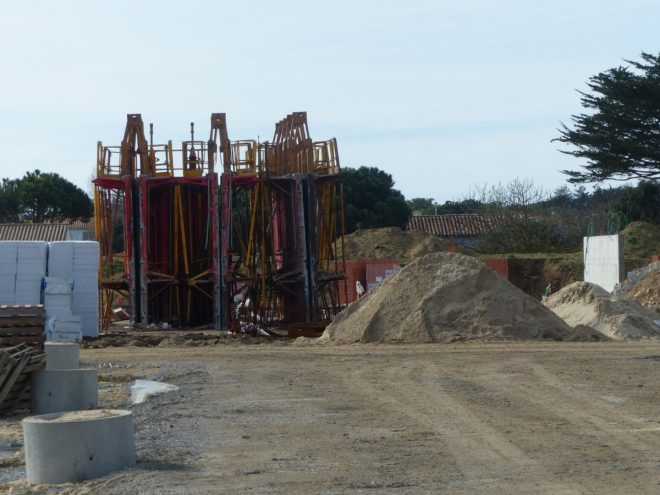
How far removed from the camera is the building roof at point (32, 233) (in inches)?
2564

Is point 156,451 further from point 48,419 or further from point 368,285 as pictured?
point 368,285

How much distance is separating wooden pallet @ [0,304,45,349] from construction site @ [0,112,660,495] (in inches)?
1.5

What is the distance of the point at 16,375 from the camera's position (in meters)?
14.7

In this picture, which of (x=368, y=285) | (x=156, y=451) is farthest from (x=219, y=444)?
(x=368, y=285)

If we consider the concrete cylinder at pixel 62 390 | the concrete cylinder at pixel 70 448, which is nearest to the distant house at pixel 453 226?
the concrete cylinder at pixel 62 390

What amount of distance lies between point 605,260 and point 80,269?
66.8ft

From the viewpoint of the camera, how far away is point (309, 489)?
8.62 meters

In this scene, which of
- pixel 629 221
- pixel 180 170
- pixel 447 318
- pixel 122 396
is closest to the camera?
pixel 122 396

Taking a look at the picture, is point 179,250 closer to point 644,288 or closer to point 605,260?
point 644,288

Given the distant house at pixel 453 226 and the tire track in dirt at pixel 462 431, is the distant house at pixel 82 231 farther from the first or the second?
the tire track in dirt at pixel 462 431

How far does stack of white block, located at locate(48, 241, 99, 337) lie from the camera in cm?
2941

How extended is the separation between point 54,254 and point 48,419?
67.0ft

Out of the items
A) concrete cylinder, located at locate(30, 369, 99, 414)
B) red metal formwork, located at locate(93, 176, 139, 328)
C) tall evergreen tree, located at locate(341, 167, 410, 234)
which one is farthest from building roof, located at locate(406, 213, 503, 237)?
concrete cylinder, located at locate(30, 369, 99, 414)

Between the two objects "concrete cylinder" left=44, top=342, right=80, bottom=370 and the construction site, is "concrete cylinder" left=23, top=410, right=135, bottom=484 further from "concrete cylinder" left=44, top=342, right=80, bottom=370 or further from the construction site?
"concrete cylinder" left=44, top=342, right=80, bottom=370
